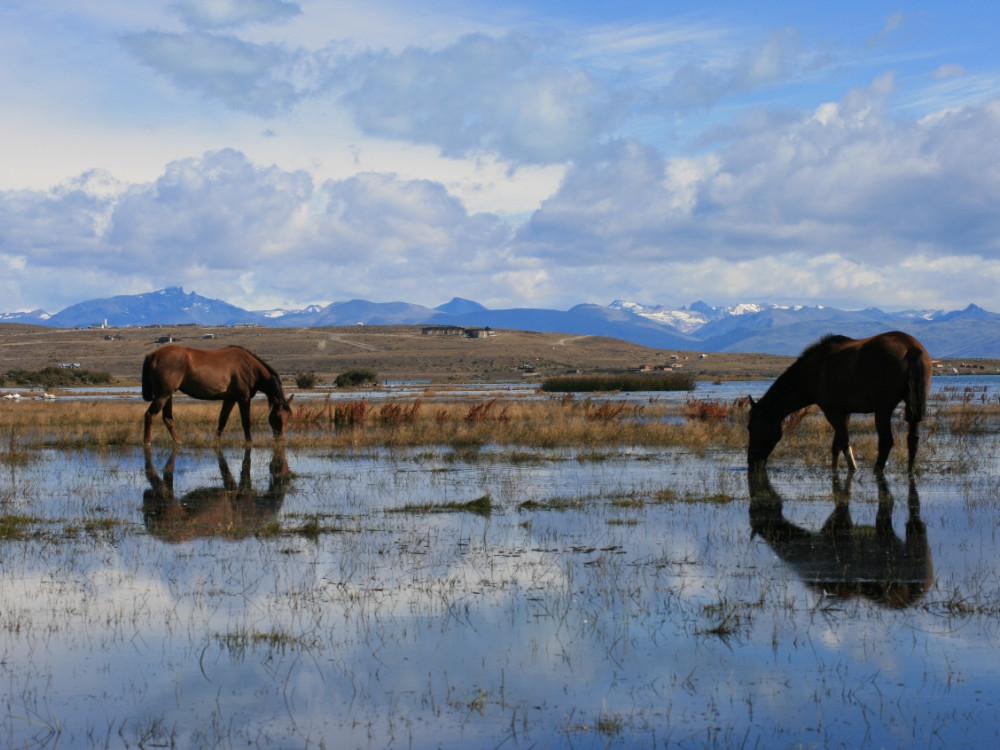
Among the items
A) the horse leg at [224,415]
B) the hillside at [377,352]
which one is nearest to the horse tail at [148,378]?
the horse leg at [224,415]

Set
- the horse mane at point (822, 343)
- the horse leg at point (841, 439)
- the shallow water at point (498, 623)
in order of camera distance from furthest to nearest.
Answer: the horse mane at point (822, 343) < the horse leg at point (841, 439) < the shallow water at point (498, 623)

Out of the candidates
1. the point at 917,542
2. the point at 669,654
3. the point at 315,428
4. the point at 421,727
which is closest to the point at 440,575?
the point at 669,654

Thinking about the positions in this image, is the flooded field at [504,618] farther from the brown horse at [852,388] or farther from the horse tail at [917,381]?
the brown horse at [852,388]

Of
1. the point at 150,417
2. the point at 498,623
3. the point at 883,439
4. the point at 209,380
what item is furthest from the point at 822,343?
the point at 150,417

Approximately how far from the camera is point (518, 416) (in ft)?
84.2

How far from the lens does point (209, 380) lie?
19.8m

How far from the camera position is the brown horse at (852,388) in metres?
13.5

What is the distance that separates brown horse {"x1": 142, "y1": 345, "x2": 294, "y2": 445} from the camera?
19578mm

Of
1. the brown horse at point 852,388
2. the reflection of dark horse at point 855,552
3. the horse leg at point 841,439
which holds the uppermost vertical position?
the brown horse at point 852,388

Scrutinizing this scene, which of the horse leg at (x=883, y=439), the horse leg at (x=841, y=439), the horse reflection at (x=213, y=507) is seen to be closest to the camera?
the horse reflection at (x=213, y=507)

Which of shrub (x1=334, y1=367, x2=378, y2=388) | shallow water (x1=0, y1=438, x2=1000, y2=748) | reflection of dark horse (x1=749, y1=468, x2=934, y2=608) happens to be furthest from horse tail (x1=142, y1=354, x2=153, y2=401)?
shrub (x1=334, y1=367, x2=378, y2=388)

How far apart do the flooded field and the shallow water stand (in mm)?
23

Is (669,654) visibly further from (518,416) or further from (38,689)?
(518,416)

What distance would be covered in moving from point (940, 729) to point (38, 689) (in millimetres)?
4872
